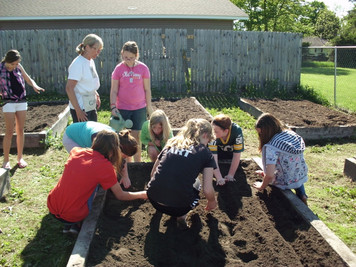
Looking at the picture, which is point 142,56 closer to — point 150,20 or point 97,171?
point 150,20

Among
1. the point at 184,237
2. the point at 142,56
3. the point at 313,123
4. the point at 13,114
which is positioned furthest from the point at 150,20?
the point at 184,237

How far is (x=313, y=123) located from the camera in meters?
7.61

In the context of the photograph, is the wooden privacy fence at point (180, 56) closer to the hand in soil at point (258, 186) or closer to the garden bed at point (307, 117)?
the garden bed at point (307, 117)

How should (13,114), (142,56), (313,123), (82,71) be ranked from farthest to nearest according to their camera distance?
(142,56) < (313,123) < (13,114) < (82,71)

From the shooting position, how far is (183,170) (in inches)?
128

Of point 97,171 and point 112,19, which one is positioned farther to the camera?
point 112,19

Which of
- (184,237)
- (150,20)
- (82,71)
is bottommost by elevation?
(184,237)

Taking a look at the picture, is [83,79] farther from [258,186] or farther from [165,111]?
[165,111]

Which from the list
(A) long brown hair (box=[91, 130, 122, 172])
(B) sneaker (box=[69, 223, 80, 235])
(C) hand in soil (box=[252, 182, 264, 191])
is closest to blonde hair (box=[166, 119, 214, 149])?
(A) long brown hair (box=[91, 130, 122, 172])

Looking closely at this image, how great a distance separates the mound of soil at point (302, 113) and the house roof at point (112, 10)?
907cm

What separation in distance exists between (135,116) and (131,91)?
39 centimetres

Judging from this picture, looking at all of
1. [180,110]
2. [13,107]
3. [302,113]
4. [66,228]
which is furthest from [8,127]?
[302,113]

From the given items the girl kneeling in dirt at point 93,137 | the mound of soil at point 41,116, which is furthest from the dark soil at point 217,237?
the mound of soil at point 41,116

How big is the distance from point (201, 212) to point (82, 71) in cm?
244
